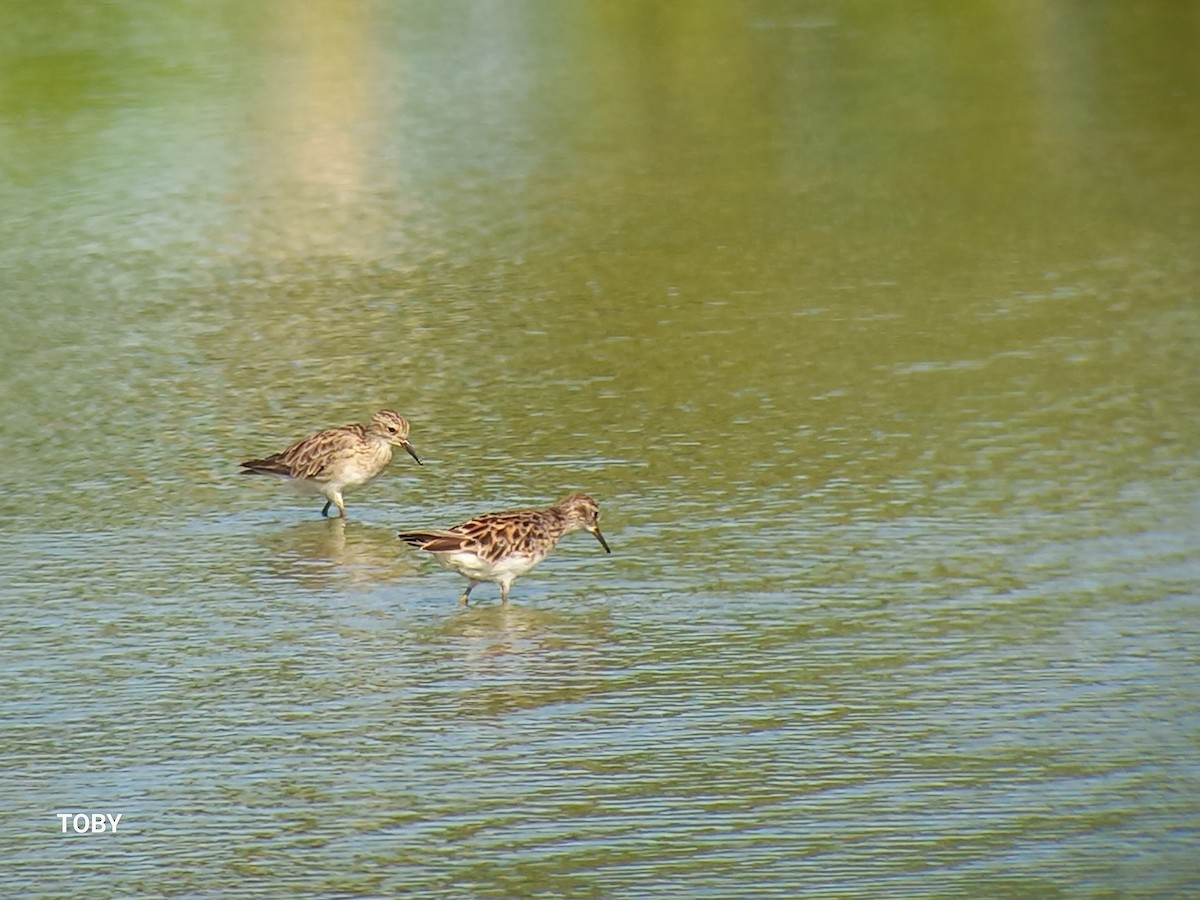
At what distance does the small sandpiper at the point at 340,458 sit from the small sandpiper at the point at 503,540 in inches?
59.4

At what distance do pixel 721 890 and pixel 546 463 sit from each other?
623cm

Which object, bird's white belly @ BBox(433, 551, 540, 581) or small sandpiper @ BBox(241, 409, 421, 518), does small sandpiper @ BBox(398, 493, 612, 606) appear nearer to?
bird's white belly @ BBox(433, 551, 540, 581)

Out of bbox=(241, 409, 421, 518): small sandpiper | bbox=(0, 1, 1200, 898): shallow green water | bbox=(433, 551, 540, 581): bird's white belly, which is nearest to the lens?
bbox=(0, 1, 1200, 898): shallow green water

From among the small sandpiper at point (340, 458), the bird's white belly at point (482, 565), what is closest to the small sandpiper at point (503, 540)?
the bird's white belly at point (482, 565)

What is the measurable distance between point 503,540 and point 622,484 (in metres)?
2.26

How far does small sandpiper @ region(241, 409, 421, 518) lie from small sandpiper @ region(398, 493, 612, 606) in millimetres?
1508

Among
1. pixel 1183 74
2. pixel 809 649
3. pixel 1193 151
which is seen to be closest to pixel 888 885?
pixel 809 649

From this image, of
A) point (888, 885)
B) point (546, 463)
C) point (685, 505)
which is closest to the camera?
point (888, 885)

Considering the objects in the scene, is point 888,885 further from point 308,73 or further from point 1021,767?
point 308,73

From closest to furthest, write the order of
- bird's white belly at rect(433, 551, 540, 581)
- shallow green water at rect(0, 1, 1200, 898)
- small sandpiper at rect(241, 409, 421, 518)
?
shallow green water at rect(0, 1, 1200, 898), bird's white belly at rect(433, 551, 540, 581), small sandpiper at rect(241, 409, 421, 518)

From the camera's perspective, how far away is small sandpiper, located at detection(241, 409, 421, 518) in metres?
14.1

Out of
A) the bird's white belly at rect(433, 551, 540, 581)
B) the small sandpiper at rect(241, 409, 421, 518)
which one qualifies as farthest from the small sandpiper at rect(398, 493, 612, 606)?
the small sandpiper at rect(241, 409, 421, 518)

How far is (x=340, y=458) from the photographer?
14.1 m

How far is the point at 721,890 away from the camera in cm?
894
